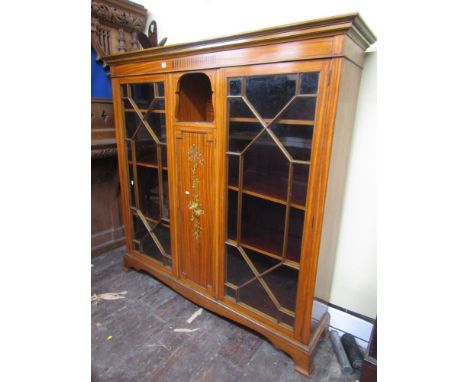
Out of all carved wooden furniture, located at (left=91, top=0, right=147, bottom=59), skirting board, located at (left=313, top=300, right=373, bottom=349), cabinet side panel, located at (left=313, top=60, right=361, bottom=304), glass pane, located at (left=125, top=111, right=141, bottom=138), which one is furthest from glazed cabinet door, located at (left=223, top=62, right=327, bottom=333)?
carved wooden furniture, located at (left=91, top=0, right=147, bottom=59)

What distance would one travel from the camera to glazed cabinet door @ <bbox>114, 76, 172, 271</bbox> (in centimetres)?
160

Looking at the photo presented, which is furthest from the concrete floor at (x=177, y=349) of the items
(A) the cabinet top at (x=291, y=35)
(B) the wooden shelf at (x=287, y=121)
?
(A) the cabinet top at (x=291, y=35)

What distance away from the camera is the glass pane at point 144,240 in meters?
1.90

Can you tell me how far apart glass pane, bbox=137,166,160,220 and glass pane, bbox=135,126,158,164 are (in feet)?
0.22

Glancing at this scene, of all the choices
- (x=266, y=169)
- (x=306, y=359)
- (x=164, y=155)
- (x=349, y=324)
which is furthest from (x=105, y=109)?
(x=349, y=324)

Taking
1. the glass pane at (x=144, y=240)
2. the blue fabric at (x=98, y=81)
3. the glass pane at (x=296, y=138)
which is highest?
the blue fabric at (x=98, y=81)

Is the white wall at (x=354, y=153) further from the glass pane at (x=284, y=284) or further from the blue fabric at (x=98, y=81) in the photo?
the blue fabric at (x=98, y=81)

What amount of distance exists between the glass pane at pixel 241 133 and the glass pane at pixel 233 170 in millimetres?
41

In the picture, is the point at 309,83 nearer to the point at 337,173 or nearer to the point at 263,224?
the point at 337,173

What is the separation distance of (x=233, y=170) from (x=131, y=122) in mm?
856
